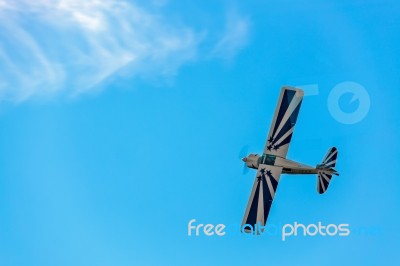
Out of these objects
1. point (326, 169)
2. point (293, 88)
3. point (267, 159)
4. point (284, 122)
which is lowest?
point (326, 169)

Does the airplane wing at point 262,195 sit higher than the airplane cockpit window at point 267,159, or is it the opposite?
the airplane cockpit window at point 267,159

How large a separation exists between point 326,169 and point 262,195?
195 cm

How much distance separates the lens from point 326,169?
1447cm

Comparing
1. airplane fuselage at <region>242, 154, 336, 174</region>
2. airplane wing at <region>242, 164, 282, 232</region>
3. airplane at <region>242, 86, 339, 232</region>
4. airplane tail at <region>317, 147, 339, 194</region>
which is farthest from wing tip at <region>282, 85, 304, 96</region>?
airplane wing at <region>242, 164, 282, 232</region>

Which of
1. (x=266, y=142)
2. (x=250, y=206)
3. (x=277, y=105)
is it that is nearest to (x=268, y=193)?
(x=250, y=206)

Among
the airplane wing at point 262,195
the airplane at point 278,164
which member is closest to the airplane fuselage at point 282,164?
the airplane at point 278,164

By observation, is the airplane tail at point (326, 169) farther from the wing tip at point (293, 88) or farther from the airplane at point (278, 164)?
the wing tip at point (293, 88)

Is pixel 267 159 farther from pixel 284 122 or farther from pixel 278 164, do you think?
pixel 284 122

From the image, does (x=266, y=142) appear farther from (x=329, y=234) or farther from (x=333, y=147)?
(x=329, y=234)

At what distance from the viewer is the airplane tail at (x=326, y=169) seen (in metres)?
14.4

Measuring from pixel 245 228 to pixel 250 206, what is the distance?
711mm

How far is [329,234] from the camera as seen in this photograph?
13203 millimetres

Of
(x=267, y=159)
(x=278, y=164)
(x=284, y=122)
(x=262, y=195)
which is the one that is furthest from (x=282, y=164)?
(x=284, y=122)

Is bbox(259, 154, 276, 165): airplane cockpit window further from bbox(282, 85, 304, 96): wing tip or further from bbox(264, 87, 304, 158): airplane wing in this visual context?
bbox(282, 85, 304, 96): wing tip
